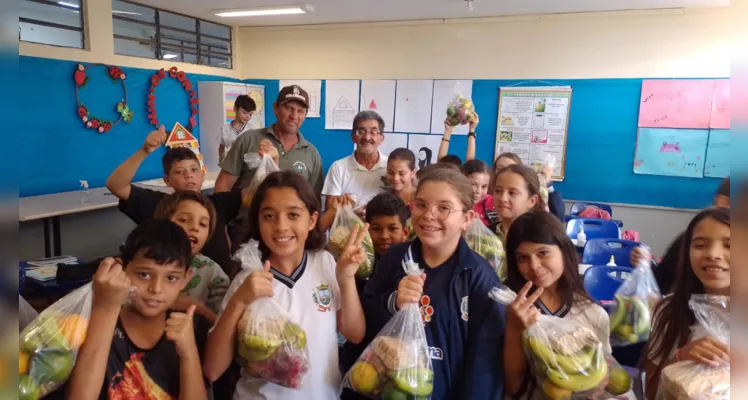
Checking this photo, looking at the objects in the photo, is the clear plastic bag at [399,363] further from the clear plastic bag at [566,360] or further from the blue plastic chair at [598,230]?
the blue plastic chair at [598,230]

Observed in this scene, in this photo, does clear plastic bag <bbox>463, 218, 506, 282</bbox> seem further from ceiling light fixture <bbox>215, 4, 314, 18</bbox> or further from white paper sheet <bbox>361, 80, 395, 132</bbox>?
white paper sheet <bbox>361, 80, 395, 132</bbox>

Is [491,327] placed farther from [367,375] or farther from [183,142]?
[183,142]

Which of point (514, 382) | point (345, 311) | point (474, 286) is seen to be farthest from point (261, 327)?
point (514, 382)

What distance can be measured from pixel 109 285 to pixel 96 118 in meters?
5.18

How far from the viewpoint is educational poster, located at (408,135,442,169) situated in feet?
22.0

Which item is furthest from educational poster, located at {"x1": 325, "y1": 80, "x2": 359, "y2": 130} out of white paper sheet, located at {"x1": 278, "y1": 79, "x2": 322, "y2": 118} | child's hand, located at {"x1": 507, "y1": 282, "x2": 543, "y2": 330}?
child's hand, located at {"x1": 507, "y1": 282, "x2": 543, "y2": 330}

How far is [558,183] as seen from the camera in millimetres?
6199

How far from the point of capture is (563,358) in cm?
125

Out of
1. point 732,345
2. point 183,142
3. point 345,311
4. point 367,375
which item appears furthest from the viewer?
point 183,142

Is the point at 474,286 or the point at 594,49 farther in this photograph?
the point at 594,49

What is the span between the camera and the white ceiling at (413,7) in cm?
534

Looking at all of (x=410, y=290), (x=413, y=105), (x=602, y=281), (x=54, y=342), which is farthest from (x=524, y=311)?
(x=413, y=105)

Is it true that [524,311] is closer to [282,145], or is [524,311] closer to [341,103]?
[282,145]

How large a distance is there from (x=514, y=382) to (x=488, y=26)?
5717 mm
